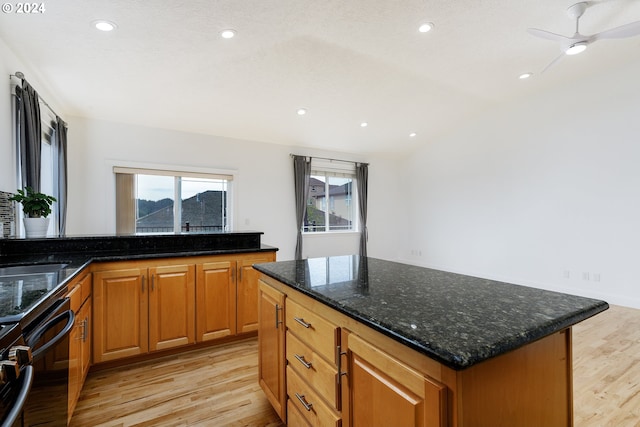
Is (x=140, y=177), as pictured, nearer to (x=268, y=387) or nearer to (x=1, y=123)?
(x=1, y=123)

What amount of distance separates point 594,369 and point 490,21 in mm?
3222

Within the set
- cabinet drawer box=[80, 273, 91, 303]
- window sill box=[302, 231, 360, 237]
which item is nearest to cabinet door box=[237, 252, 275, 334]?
cabinet drawer box=[80, 273, 91, 303]

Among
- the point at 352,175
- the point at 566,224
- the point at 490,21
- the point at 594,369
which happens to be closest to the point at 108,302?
the point at 594,369

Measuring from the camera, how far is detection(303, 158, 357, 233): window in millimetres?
6164

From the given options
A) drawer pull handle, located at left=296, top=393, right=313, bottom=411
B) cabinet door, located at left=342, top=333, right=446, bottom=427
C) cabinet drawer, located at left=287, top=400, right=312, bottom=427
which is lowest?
cabinet drawer, located at left=287, top=400, right=312, bottom=427

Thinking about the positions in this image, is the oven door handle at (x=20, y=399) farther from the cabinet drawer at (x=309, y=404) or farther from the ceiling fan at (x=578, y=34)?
the ceiling fan at (x=578, y=34)

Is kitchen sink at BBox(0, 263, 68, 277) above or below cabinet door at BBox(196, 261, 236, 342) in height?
above

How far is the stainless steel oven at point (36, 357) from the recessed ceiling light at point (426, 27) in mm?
3458

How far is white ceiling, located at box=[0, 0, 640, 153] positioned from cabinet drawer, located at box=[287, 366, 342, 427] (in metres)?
2.73

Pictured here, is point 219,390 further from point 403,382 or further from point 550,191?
point 550,191

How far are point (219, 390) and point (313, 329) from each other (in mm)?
1285

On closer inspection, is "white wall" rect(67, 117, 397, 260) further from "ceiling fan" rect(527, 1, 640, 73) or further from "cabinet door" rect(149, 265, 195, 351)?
"ceiling fan" rect(527, 1, 640, 73)

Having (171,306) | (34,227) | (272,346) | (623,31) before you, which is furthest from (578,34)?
(34,227)

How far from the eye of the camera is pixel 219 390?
2139 millimetres
